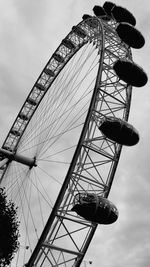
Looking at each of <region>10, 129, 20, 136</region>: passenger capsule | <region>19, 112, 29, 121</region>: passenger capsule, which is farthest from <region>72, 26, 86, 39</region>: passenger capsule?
<region>10, 129, 20, 136</region>: passenger capsule

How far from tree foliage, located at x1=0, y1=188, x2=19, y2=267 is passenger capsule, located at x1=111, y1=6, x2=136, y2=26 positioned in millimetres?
13388

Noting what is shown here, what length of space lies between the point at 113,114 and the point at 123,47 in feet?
17.6

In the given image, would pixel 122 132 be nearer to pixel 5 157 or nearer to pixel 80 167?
pixel 80 167

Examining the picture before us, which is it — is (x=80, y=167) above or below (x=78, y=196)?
above

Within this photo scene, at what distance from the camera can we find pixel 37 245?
621 inches

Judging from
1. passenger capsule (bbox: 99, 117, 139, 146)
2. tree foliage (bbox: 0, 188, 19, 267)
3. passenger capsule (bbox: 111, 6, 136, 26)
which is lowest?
tree foliage (bbox: 0, 188, 19, 267)

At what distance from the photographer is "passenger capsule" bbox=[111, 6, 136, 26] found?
80.8 ft

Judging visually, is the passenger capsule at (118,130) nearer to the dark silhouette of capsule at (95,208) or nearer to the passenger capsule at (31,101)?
the dark silhouette of capsule at (95,208)

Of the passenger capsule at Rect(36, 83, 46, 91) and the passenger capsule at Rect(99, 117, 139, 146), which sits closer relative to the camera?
the passenger capsule at Rect(99, 117, 139, 146)

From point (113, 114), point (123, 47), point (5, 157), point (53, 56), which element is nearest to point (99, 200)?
point (113, 114)

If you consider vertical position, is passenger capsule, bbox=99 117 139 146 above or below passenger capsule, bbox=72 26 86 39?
below

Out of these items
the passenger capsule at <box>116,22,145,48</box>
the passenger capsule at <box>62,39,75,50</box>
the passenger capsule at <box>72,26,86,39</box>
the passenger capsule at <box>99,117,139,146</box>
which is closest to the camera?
the passenger capsule at <box>99,117,139,146</box>

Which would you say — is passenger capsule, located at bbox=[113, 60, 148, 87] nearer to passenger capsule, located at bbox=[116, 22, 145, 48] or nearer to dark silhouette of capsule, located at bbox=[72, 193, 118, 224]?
passenger capsule, located at bbox=[116, 22, 145, 48]

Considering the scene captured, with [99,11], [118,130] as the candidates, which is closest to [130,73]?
[118,130]
